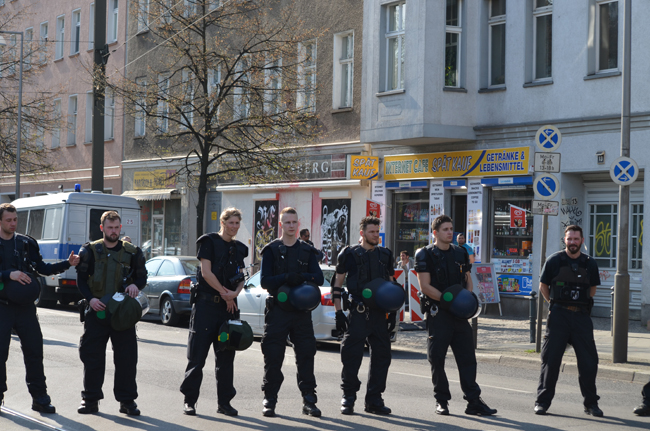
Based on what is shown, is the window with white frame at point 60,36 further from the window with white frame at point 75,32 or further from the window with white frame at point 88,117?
the window with white frame at point 88,117

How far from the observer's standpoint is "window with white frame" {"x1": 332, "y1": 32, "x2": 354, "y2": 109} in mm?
24047

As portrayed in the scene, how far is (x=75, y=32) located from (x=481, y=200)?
24.2m

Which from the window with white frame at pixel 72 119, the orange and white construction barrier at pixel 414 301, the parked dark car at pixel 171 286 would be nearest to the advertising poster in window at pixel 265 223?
the parked dark car at pixel 171 286

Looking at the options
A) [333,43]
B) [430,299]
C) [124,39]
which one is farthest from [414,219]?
[124,39]

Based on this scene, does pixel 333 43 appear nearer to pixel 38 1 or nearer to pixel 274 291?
pixel 274 291

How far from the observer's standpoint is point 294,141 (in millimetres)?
24469

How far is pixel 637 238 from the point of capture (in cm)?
1769

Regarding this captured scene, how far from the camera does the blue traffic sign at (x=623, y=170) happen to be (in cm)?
1242

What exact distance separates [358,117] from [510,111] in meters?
4.89

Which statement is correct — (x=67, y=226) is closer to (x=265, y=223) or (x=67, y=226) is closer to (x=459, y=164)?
(x=265, y=223)

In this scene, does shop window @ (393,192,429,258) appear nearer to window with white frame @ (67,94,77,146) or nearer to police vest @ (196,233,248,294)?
police vest @ (196,233,248,294)

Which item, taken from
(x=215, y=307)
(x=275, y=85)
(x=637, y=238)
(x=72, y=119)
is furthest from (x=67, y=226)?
(x=72, y=119)

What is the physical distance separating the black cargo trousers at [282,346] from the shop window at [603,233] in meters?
11.7

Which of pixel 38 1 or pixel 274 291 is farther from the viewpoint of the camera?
pixel 38 1
